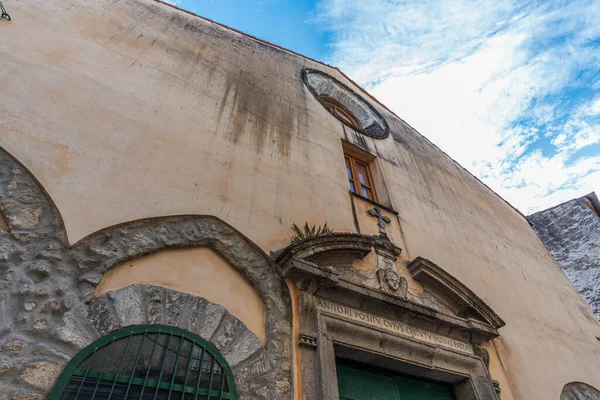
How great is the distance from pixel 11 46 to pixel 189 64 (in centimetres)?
164

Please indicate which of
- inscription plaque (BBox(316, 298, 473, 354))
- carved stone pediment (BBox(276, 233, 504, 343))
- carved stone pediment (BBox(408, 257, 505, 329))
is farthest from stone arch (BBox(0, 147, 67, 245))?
carved stone pediment (BBox(408, 257, 505, 329))

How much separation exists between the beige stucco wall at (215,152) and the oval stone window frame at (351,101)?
0.33 m

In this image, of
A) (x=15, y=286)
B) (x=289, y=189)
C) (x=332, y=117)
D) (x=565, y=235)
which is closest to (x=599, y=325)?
(x=565, y=235)

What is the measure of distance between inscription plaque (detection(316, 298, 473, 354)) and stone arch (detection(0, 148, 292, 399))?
1.46 feet

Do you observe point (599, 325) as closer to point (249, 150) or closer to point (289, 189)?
point (289, 189)

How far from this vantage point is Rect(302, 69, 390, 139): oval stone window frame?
6.42 m

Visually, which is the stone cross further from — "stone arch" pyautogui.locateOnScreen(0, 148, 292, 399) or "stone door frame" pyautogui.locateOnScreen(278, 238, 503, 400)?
"stone arch" pyautogui.locateOnScreen(0, 148, 292, 399)

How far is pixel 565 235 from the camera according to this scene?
9.88 meters

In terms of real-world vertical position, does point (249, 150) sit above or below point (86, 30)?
below

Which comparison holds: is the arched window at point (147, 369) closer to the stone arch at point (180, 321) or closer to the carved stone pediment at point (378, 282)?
the stone arch at point (180, 321)

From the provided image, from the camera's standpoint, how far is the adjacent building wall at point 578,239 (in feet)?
28.3

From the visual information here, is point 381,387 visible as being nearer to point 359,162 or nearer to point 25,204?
point 25,204

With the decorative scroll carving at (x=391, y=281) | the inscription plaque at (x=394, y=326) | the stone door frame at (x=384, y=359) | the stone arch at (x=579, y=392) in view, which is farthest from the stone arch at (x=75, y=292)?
the stone arch at (x=579, y=392)

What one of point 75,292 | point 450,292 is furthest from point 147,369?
point 450,292
